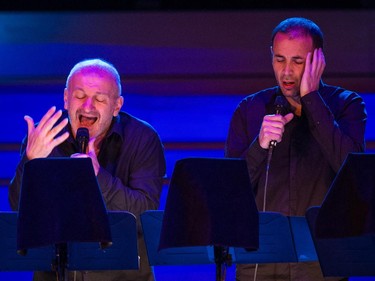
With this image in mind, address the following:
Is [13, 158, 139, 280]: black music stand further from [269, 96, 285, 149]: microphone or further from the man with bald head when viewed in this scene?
[269, 96, 285, 149]: microphone

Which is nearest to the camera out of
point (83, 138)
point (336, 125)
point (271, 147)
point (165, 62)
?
point (83, 138)

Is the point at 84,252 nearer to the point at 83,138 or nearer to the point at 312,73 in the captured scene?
the point at 83,138

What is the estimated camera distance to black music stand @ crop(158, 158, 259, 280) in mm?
3115

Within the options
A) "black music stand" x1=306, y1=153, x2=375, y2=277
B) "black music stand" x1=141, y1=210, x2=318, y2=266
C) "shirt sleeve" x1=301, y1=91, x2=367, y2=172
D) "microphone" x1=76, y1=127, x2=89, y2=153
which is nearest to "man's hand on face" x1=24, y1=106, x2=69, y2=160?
"microphone" x1=76, y1=127, x2=89, y2=153

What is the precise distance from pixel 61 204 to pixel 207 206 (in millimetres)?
478

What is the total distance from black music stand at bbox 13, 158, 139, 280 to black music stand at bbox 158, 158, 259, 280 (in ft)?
0.75

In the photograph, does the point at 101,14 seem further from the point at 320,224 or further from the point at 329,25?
the point at 320,224

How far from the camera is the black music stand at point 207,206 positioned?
123 inches

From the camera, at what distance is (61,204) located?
122 inches

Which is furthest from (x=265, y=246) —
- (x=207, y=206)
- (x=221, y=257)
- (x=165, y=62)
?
(x=165, y=62)

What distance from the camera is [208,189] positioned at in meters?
3.13

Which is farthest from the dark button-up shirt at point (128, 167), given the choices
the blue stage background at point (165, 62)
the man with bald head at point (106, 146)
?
the blue stage background at point (165, 62)

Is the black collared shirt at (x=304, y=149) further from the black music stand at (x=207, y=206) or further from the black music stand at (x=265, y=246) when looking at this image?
the black music stand at (x=207, y=206)

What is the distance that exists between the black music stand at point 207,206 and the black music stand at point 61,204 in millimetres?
229
